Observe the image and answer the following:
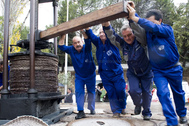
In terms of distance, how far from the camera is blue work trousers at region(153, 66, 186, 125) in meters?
2.55

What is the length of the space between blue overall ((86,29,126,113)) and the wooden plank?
68cm

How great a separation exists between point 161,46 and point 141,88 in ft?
3.50

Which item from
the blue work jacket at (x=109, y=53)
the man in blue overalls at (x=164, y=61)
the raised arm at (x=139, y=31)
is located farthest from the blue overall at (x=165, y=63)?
the blue work jacket at (x=109, y=53)

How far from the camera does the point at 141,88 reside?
3.52 m

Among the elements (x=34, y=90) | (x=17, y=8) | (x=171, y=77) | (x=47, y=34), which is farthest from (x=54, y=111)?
(x=17, y=8)

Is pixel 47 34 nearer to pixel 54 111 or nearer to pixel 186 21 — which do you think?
pixel 54 111

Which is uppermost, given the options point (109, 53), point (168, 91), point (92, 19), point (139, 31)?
point (92, 19)

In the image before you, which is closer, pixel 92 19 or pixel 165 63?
pixel 165 63

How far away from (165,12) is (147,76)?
20204 millimetres

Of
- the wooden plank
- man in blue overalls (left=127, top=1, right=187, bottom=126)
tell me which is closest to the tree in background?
man in blue overalls (left=127, top=1, right=187, bottom=126)

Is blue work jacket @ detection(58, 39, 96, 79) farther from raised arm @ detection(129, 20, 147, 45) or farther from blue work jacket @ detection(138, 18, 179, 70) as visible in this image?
blue work jacket @ detection(138, 18, 179, 70)

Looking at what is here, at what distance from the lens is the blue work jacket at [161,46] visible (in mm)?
2658

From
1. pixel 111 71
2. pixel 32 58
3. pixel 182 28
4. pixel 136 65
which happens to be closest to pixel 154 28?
pixel 136 65

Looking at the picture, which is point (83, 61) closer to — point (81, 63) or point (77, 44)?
point (81, 63)
